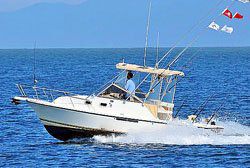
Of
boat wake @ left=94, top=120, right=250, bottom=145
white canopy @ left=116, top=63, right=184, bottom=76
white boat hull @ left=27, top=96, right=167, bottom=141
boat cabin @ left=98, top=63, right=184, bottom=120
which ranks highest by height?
white canopy @ left=116, top=63, right=184, bottom=76

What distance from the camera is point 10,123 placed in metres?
44.5

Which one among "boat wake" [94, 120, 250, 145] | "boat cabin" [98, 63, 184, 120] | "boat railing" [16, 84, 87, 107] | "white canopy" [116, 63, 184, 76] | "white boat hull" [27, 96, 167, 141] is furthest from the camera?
"white canopy" [116, 63, 184, 76]

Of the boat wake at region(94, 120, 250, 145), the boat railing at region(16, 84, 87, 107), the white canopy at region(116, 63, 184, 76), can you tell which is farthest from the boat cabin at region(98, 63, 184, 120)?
the boat railing at region(16, 84, 87, 107)

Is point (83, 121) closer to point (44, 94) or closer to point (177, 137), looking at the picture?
point (177, 137)

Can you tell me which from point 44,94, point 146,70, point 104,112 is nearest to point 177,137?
point 146,70

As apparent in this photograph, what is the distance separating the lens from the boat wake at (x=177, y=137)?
116 ft

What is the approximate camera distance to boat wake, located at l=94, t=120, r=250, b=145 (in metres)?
35.2

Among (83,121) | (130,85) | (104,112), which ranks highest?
(130,85)

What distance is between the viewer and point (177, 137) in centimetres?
3591

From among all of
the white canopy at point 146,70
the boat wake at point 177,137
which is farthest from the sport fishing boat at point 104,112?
the boat wake at point 177,137

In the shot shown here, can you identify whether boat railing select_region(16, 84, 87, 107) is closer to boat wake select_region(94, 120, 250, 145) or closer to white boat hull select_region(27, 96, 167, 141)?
white boat hull select_region(27, 96, 167, 141)

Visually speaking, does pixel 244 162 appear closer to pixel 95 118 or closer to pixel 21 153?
pixel 95 118

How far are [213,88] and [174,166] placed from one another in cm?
4063

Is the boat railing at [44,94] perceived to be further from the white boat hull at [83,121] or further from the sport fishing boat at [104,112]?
the white boat hull at [83,121]
